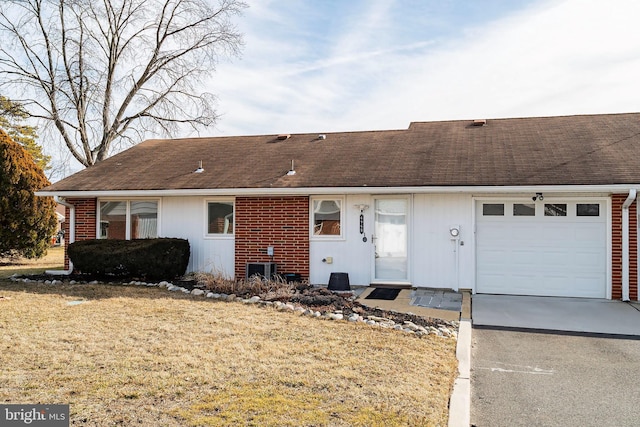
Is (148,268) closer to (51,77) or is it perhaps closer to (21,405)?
(21,405)

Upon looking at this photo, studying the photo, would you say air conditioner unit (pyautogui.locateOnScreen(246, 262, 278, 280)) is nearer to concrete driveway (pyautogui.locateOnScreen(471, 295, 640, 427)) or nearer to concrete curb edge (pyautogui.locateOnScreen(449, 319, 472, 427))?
concrete driveway (pyautogui.locateOnScreen(471, 295, 640, 427))

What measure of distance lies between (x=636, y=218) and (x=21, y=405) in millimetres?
10722

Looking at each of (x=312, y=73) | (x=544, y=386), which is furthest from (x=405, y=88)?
(x=544, y=386)

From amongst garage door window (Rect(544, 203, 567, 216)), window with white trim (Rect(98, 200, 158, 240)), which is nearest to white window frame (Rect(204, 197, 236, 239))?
window with white trim (Rect(98, 200, 158, 240))

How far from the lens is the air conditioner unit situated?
1112cm

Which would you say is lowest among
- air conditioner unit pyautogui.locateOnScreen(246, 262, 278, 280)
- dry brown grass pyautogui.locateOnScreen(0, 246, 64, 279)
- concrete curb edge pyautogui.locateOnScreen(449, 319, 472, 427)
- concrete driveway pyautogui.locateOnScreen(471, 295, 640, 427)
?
concrete driveway pyautogui.locateOnScreen(471, 295, 640, 427)

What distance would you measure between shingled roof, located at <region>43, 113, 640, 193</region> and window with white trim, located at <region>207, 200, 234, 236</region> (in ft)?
1.92

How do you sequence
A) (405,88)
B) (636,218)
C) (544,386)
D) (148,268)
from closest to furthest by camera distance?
(544,386) < (636,218) < (148,268) < (405,88)

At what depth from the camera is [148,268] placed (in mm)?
11258

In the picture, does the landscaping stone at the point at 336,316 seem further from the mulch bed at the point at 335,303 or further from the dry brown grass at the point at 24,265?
the dry brown grass at the point at 24,265

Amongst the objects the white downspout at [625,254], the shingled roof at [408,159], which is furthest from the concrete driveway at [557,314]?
the shingled roof at [408,159]

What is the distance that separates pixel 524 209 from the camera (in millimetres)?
10367

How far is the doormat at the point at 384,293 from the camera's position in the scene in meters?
9.60

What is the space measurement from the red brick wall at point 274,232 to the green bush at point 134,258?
1.43m
